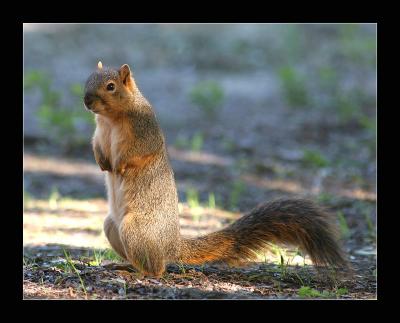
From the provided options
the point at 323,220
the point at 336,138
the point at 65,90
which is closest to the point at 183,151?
the point at 336,138

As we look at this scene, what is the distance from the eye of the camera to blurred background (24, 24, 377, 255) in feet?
26.7

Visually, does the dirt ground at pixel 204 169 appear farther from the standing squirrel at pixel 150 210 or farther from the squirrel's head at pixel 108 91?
the squirrel's head at pixel 108 91

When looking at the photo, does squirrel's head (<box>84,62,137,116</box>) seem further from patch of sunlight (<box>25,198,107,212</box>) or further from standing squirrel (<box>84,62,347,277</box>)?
patch of sunlight (<box>25,198,107,212</box>)

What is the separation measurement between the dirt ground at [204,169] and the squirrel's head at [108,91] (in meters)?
1.08

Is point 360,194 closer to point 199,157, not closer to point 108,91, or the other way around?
point 199,157

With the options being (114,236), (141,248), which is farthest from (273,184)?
(141,248)

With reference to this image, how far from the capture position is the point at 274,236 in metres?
5.57

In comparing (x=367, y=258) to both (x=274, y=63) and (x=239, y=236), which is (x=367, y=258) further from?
(x=274, y=63)

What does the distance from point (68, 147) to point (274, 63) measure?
17.8ft

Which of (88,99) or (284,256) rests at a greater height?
(88,99)

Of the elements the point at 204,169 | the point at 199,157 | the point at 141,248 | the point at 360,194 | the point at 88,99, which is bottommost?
the point at 141,248

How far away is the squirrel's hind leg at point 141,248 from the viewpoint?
17.3 ft

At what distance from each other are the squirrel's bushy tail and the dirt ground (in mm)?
116

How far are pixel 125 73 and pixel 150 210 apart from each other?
99cm
